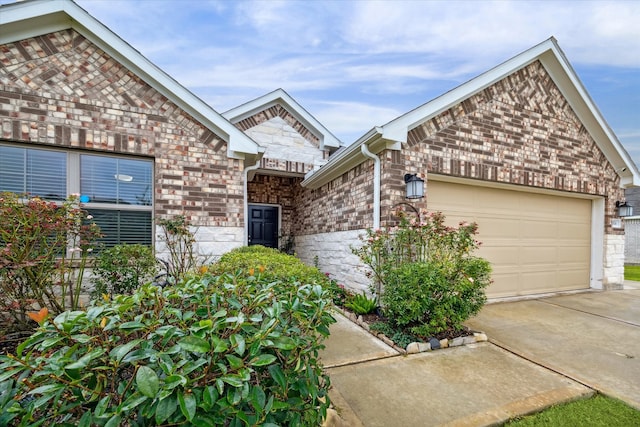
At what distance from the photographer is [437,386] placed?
9.30ft

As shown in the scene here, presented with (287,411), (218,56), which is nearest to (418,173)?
(287,411)

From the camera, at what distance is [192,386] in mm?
1140

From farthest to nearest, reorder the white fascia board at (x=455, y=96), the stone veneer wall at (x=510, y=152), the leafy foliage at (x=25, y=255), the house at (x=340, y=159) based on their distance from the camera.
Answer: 1. the stone veneer wall at (x=510, y=152)
2. the white fascia board at (x=455, y=96)
3. the house at (x=340, y=159)
4. the leafy foliage at (x=25, y=255)

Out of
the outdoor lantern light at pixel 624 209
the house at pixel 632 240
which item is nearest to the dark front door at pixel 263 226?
the outdoor lantern light at pixel 624 209

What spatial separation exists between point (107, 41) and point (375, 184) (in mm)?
4983

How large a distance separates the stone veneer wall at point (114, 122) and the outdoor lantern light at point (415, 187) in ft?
10.2

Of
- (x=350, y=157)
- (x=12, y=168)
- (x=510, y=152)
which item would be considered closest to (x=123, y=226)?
(x=12, y=168)

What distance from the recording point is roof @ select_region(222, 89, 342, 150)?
9.31m

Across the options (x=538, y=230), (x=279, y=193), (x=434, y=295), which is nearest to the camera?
(x=434, y=295)

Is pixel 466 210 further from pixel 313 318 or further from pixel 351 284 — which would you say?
pixel 313 318

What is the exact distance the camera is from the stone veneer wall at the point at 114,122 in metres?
4.37

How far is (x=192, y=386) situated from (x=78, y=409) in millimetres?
474

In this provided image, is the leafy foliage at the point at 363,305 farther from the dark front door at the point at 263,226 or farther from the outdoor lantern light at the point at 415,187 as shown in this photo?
the dark front door at the point at 263,226

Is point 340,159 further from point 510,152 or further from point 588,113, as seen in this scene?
point 588,113
